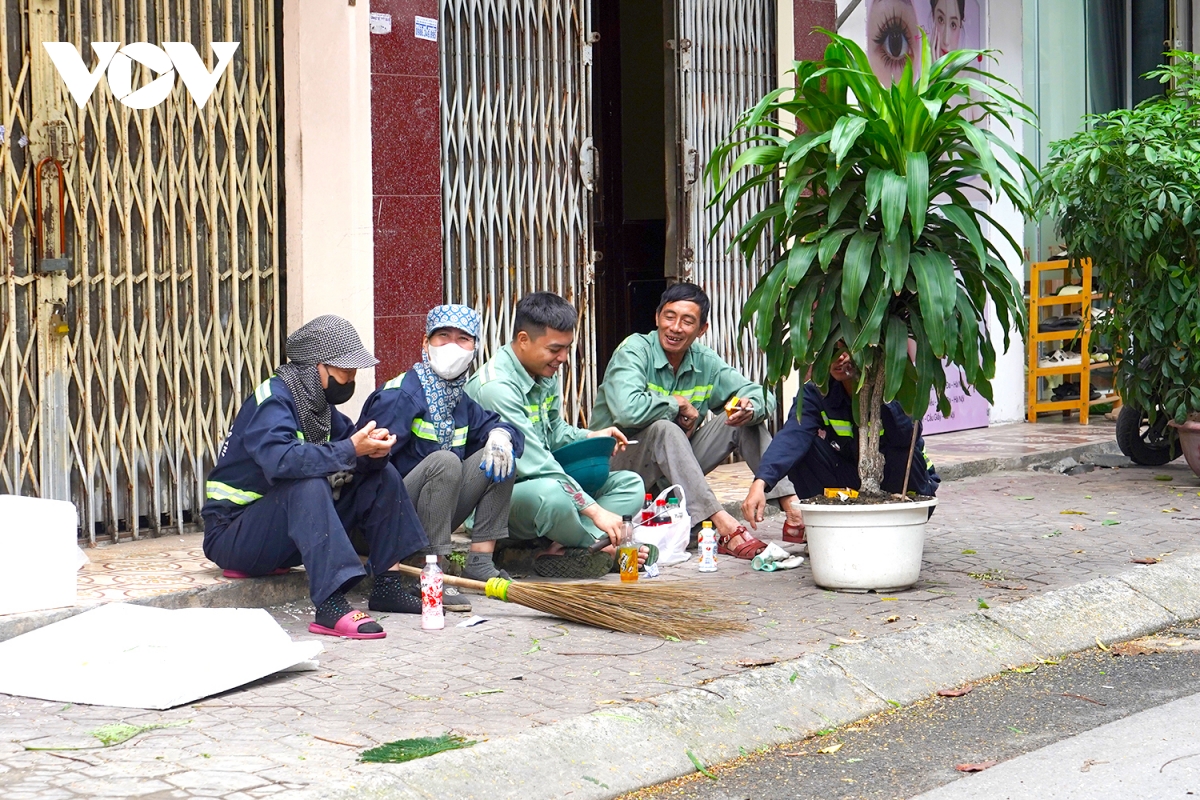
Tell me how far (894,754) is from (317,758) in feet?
5.22

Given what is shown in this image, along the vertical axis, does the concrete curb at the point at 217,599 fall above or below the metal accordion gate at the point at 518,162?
below

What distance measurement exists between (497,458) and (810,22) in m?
4.95

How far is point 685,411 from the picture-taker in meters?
7.09

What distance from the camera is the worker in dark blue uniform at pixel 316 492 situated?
5223 mm

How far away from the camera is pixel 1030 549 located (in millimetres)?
6922

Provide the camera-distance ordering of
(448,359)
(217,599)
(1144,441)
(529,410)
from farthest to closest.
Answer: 1. (1144,441)
2. (529,410)
3. (448,359)
4. (217,599)

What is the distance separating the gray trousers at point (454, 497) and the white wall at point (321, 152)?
60.3 inches

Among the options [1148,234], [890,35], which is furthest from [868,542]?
[890,35]

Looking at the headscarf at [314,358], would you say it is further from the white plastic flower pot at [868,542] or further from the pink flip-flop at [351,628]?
the white plastic flower pot at [868,542]

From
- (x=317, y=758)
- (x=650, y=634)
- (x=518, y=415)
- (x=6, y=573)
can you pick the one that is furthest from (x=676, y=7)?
(x=317, y=758)

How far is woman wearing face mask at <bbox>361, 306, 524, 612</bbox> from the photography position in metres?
5.79

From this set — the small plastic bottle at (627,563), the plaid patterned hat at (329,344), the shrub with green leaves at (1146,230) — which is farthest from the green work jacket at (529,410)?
the shrub with green leaves at (1146,230)

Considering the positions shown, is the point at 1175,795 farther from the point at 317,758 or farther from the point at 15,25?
the point at 15,25

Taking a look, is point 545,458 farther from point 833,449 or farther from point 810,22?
point 810,22
